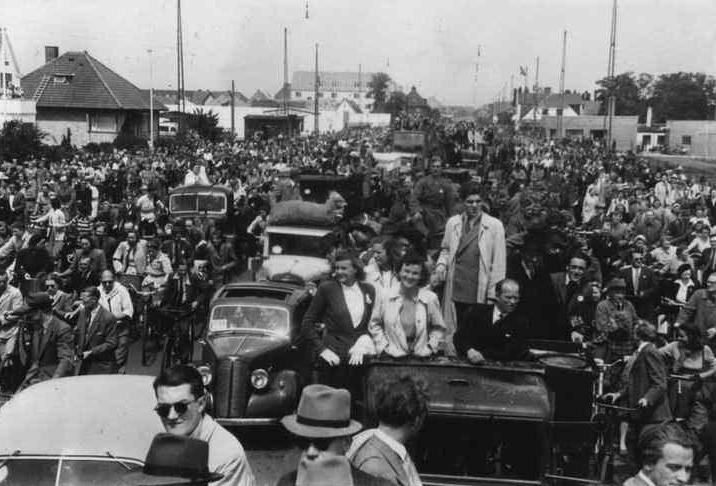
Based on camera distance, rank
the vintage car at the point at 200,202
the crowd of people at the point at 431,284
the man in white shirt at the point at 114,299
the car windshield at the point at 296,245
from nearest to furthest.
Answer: the crowd of people at the point at 431,284 → the man in white shirt at the point at 114,299 → the car windshield at the point at 296,245 → the vintage car at the point at 200,202

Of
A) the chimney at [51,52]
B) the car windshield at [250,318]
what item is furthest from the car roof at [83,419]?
the chimney at [51,52]

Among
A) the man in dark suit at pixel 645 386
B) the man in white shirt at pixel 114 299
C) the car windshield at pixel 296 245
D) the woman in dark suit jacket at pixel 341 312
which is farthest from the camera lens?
the car windshield at pixel 296 245

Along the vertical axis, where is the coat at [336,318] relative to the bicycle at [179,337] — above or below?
above

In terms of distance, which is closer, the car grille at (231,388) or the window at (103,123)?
the car grille at (231,388)

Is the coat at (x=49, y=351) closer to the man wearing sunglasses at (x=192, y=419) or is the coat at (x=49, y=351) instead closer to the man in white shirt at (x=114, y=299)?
the man in white shirt at (x=114, y=299)

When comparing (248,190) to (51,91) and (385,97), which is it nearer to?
(51,91)

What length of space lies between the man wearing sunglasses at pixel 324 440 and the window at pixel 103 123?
192 ft

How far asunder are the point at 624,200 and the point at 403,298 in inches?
674

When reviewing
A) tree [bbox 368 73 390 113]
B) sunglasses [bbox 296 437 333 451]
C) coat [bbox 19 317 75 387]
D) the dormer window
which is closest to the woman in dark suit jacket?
coat [bbox 19 317 75 387]

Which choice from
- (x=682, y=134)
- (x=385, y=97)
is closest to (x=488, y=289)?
(x=682, y=134)

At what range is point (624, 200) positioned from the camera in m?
23.9

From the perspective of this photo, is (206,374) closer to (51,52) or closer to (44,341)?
(44,341)

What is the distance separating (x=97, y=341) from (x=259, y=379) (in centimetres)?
196

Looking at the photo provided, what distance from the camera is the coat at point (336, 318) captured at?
8.54 m
